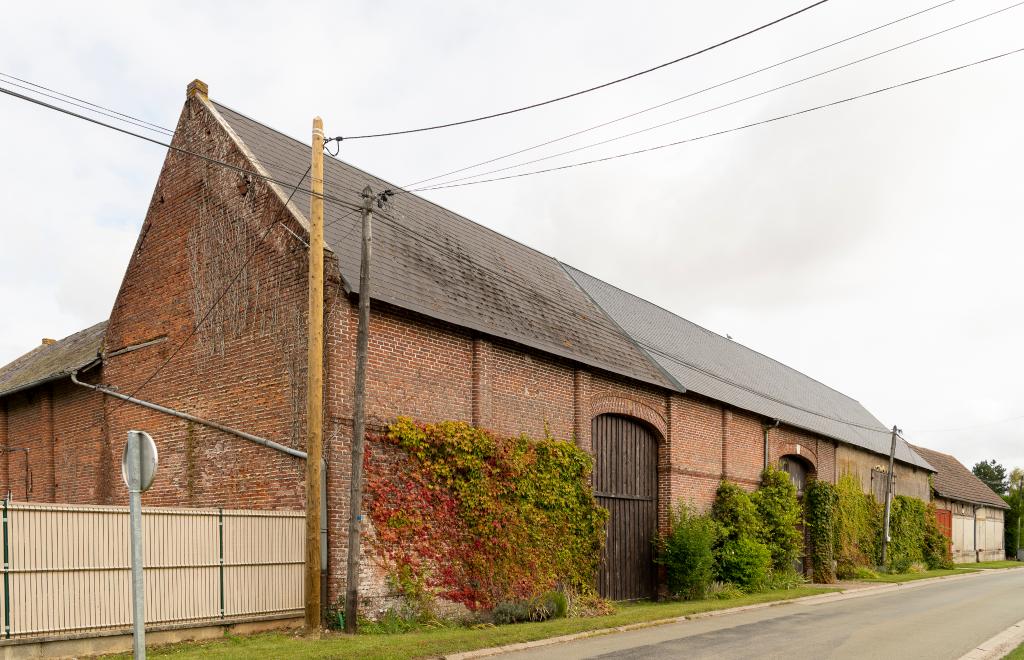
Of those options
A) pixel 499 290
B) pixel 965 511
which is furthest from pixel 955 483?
pixel 499 290

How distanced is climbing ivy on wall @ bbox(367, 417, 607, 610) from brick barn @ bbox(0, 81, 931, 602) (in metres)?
0.58

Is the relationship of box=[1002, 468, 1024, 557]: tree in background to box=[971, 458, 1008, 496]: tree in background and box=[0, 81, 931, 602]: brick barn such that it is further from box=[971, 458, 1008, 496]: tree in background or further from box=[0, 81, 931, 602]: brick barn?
box=[0, 81, 931, 602]: brick barn

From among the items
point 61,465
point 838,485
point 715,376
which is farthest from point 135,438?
point 838,485

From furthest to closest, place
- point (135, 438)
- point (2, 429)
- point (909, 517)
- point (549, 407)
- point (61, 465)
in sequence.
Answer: point (909, 517) → point (2, 429) → point (61, 465) → point (549, 407) → point (135, 438)

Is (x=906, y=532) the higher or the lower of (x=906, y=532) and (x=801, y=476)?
the lower

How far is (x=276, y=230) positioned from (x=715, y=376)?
16163mm

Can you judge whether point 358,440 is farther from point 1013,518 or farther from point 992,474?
point 992,474

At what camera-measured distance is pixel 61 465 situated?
21.1 meters

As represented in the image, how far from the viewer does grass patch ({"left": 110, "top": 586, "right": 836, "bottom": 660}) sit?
11.1 meters

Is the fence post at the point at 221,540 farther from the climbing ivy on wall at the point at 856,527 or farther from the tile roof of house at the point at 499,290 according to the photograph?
the climbing ivy on wall at the point at 856,527

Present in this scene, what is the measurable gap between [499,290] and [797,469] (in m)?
15.4

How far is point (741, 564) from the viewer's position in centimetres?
2298

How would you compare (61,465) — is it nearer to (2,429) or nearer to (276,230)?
(2,429)

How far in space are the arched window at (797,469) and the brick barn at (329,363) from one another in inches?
141
